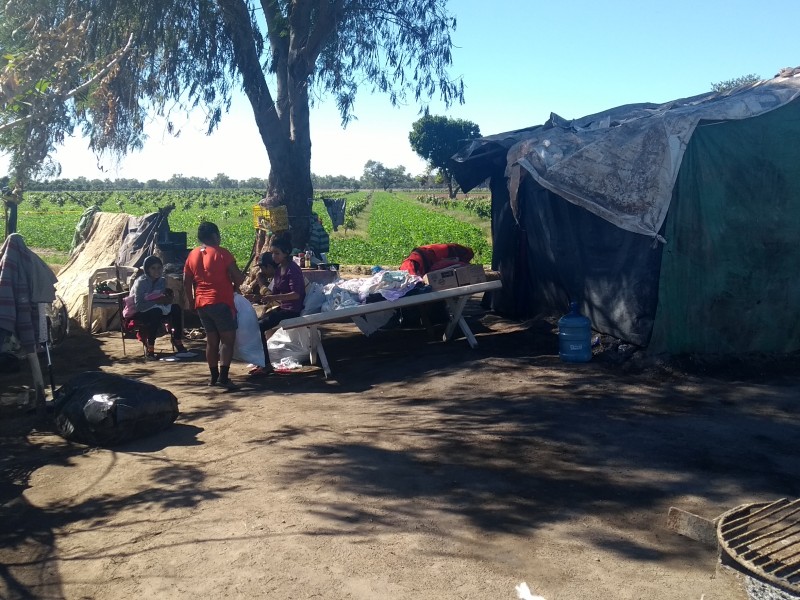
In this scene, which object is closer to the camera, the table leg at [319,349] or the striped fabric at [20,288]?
the striped fabric at [20,288]

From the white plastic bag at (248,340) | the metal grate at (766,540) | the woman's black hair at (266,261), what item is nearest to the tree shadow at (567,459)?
the metal grate at (766,540)

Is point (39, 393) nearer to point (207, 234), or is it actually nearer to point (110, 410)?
point (110, 410)

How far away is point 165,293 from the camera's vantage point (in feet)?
33.2

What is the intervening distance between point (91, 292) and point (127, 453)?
6259mm

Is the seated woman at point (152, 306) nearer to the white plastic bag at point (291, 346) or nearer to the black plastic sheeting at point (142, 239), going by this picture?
the white plastic bag at point (291, 346)

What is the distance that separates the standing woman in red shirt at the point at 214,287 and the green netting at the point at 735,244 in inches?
170

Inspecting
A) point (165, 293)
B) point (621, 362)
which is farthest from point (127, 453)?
point (621, 362)

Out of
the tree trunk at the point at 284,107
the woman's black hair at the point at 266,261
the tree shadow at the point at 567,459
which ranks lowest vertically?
the tree shadow at the point at 567,459

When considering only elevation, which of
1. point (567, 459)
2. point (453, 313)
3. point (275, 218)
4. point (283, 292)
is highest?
point (275, 218)

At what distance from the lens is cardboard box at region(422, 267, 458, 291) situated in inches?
356

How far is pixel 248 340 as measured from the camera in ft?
29.2

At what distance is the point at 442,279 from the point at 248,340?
2.29m

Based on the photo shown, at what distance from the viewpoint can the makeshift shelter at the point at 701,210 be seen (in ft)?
25.8

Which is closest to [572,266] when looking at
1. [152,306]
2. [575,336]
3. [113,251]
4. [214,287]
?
[575,336]
